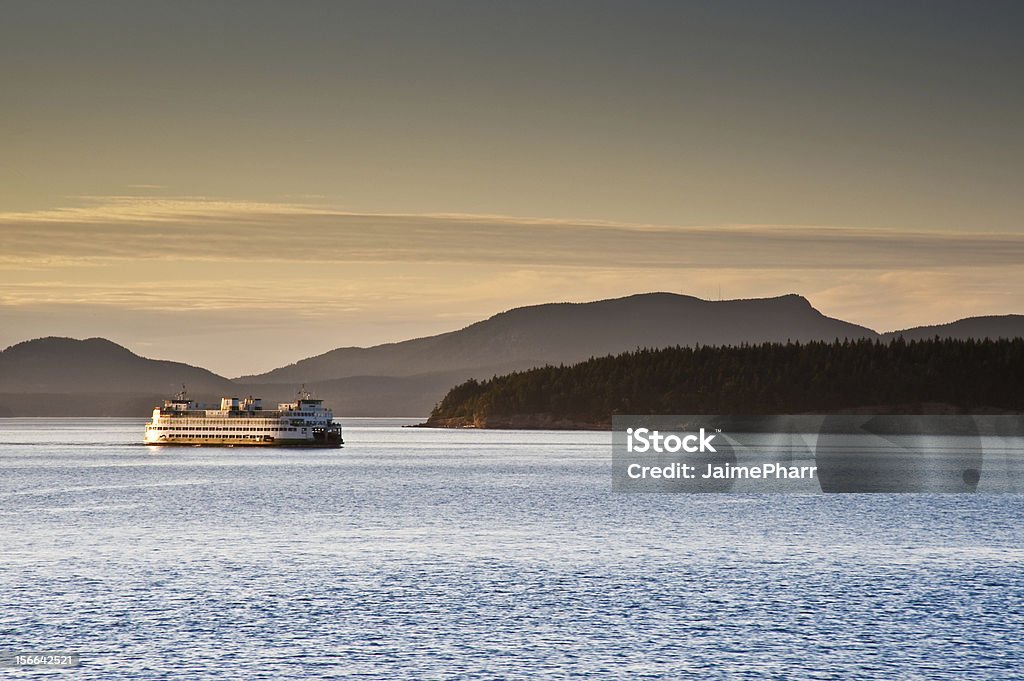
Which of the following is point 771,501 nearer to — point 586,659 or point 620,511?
point 620,511

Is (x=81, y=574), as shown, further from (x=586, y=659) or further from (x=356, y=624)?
(x=586, y=659)

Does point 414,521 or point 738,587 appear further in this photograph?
point 414,521

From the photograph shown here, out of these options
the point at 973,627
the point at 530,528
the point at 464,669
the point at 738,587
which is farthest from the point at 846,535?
the point at 464,669

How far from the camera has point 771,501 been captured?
124m

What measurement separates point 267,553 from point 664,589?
79.4 ft

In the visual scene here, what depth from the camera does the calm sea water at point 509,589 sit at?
4512 cm

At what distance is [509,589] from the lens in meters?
60.3

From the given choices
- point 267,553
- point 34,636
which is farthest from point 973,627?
point 267,553

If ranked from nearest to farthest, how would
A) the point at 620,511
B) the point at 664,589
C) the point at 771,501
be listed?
1. the point at 664,589
2. the point at 620,511
3. the point at 771,501

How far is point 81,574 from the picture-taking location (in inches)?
2530

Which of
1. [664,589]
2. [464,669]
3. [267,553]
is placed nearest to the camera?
[464,669]

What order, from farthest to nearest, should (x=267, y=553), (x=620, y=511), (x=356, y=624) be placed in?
(x=620, y=511), (x=267, y=553), (x=356, y=624)

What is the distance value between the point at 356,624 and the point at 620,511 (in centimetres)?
5822

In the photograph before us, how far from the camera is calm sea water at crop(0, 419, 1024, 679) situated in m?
45.1
